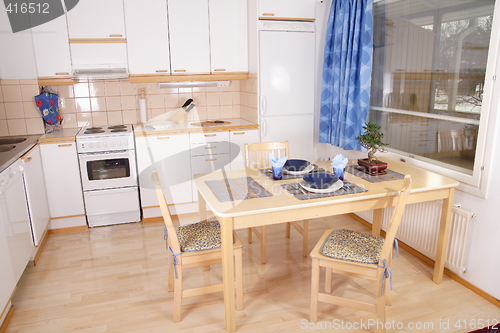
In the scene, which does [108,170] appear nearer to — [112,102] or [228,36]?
[112,102]

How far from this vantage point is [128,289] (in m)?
2.60

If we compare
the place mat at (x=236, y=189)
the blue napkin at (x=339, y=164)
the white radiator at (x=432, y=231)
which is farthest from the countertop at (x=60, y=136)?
the white radiator at (x=432, y=231)

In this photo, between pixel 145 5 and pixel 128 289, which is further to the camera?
pixel 145 5

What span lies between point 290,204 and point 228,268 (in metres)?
0.50

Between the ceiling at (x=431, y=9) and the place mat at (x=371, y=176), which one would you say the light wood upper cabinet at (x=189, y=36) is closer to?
Answer: the ceiling at (x=431, y=9)

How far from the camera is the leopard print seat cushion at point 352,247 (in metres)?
2.06

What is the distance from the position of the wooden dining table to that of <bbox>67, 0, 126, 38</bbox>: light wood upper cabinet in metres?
2.06

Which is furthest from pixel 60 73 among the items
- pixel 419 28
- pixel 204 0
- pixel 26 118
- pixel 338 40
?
pixel 419 28

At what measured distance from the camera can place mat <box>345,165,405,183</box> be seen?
2447mm

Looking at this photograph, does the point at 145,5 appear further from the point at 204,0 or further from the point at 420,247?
the point at 420,247

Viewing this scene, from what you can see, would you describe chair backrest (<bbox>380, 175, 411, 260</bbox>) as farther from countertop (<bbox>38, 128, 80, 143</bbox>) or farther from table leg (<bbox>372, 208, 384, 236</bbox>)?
countertop (<bbox>38, 128, 80, 143</bbox>)

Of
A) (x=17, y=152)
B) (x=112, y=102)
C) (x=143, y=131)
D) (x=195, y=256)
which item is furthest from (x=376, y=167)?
(x=112, y=102)

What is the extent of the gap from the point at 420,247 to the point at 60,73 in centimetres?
364

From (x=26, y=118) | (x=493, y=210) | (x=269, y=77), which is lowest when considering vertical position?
(x=493, y=210)
